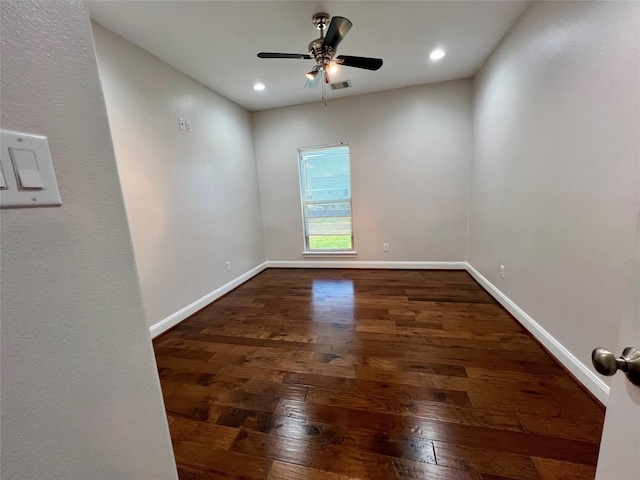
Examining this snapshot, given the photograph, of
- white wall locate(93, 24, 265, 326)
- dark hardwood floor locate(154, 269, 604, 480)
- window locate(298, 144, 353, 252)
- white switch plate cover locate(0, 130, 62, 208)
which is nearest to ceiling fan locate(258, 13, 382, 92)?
white wall locate(93, 24, 265, 326)

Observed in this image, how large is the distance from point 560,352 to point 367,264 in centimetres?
248

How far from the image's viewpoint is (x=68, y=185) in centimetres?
51

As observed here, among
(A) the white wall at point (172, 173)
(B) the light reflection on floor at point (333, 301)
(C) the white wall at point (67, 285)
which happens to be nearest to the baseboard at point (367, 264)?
(B) the light reflection on floor at point (333, 301)

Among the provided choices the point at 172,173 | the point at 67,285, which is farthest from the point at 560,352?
the point at 172,173

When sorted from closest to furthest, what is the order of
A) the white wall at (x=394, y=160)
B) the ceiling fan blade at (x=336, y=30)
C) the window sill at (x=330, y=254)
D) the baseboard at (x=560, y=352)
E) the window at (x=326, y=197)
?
the baseboard at (x=560, y=352), the ceiling fan blade at (x=336, y=30), the white wall at (x=394, y=160), the window at (x=326, y=197), the window sill at (x=330, y=254)

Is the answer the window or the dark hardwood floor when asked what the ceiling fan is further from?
the dark hardwood floor

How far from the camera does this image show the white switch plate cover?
41cm

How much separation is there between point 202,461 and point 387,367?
1143 millimetres

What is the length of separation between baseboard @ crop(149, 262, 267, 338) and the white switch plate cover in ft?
6.02

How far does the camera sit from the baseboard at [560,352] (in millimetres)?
1351

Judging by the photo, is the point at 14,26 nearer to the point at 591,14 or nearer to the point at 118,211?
the point at 118,211

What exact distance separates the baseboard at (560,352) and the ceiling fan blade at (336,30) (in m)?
2.59

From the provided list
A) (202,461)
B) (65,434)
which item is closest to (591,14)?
(65,434)

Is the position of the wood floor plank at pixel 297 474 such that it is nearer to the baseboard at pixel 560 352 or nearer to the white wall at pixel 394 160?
the baseboard at pixel 560 352
